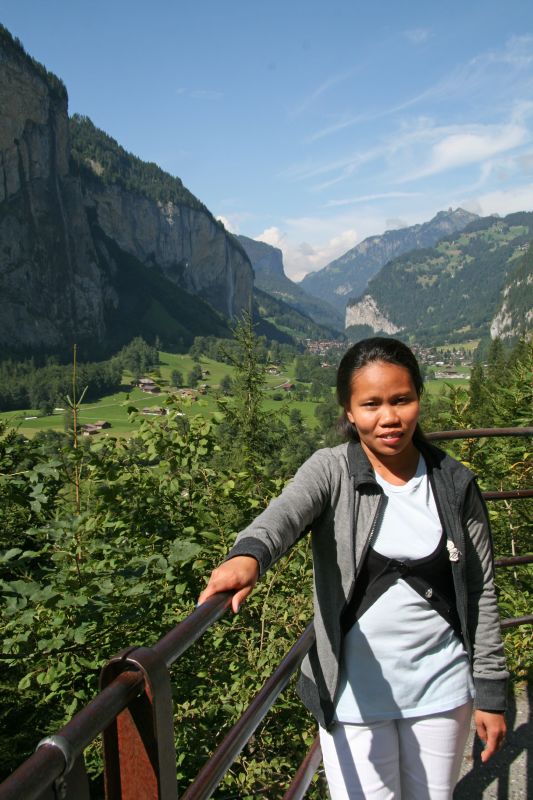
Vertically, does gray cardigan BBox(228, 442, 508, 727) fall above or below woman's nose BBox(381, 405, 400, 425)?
below

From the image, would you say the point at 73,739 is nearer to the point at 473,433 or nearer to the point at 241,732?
the point at 241,732

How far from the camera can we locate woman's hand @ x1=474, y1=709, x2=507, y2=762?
1910mm

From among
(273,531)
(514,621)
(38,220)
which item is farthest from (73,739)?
(38,220)

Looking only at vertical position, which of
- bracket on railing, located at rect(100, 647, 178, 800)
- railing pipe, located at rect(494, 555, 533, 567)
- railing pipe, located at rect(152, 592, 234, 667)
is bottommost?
railing pipe, located at rect(494, 555, 533, 567)

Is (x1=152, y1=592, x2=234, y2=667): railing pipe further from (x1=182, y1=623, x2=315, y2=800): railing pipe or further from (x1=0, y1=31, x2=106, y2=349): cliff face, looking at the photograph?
(x1=0, y1=31, x2=106, y2=349): cliff face

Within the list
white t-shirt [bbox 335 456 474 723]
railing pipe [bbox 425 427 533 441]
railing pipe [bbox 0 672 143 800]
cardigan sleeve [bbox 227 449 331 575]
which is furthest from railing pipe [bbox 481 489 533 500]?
railing pipe [bbox 0 672 143 800]

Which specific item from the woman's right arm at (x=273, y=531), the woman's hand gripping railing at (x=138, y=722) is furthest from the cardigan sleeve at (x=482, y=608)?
the woman's hand gripping railing at (x=138, y=722)

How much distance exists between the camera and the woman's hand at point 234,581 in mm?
1254

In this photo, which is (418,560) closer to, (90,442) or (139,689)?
(139,689)

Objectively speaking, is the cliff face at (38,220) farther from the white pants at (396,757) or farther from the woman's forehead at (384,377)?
the white pants at (396,757)

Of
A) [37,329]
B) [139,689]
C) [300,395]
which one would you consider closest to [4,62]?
[37,329]

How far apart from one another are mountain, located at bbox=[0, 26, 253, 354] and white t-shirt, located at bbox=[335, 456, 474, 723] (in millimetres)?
114145

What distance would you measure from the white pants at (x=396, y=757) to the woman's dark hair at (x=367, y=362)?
2.98ft

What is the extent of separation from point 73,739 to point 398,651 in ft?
4.33
